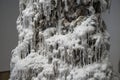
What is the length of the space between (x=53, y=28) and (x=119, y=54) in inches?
77.0

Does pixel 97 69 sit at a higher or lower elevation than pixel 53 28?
lower

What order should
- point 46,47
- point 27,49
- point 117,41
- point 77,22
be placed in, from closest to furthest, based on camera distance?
1. point 77,22
2. point 46,47
3. point 27,49
4. point 117,41

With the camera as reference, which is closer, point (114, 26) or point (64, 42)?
point (64, 42)

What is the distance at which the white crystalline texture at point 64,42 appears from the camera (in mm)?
2328

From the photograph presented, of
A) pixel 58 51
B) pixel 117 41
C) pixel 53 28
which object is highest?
pixel 53 28

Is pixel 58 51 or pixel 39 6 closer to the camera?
pixel 58 51

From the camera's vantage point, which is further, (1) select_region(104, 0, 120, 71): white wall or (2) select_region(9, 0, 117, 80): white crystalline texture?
(1) select_region(104, 0, 120, 71): white wall

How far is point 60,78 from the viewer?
2469 millimetres

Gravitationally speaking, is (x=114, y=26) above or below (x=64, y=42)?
below

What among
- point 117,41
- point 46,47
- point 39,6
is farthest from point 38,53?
point 117,41

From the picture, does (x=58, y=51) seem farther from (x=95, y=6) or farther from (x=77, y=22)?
(x=95, y=6)

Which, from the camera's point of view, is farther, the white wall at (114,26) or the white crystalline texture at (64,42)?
the white wall at (114,26)

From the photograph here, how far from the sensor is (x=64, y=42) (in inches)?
95.4

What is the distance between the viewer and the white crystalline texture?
233cm
